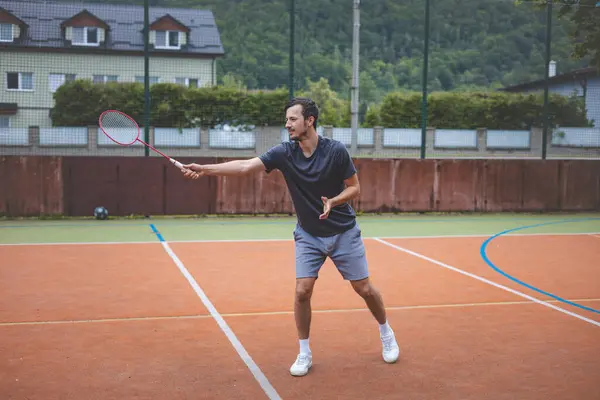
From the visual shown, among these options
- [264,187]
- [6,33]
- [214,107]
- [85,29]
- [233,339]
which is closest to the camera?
[233,339]

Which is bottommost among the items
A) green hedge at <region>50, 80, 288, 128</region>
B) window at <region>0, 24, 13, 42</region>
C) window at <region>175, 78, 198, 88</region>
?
green hedge at <region>50, 80, 288, 128</region>

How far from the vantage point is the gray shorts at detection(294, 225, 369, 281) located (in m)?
5.64

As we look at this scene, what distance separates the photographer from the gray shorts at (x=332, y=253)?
222 inches

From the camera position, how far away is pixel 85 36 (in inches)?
756

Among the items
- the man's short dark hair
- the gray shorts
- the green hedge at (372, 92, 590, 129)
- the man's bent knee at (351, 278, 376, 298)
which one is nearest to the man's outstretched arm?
the man's short dark hair

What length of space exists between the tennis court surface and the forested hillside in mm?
7697

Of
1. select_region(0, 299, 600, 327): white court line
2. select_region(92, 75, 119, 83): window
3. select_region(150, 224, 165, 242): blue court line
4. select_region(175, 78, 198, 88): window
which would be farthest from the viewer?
select_region(175, 78, 198, 88): window

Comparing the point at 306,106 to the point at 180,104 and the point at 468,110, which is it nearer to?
the point at 180,104

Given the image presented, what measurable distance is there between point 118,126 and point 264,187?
8.26 m

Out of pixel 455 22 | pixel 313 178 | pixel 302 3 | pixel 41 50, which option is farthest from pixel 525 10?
pixel 313 178

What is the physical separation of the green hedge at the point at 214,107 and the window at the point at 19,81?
68cm

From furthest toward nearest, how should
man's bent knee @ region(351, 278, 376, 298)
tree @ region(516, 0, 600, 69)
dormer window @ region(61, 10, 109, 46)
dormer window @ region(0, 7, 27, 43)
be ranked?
tree @ region(516, 0, 600, 69) → dormer window @ region(61, 10, 109, 46) → dormer window @ region(0, 7, 27, 43) → man's bent knee @ region(351, 278, 376, 298)

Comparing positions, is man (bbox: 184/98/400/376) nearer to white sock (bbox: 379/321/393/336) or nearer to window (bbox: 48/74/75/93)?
white sock (bbox: 379/321/393/336)

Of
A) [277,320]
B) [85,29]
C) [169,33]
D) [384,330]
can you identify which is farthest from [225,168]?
[169,33]
